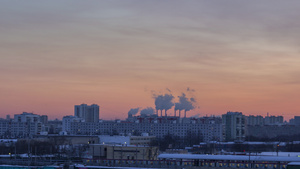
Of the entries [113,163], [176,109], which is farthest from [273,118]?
[113,163]

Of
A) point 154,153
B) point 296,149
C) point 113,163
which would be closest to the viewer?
point 113,163

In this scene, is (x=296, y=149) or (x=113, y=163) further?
(x=296, y=149)

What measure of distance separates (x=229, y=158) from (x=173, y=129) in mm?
44586

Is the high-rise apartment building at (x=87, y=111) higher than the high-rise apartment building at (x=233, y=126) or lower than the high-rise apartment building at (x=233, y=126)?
higher

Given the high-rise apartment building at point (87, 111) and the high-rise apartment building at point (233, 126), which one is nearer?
the high-rise apartment building at point (233, 126)

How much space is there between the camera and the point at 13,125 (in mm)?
77375

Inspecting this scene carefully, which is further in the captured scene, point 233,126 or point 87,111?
point 87,111

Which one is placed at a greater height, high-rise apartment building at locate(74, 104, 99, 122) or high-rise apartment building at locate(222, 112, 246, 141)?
high-rise apartment building at locate(74, 104, 99, 122)

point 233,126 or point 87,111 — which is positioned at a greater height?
point 87,111

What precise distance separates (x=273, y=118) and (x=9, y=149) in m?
87.8

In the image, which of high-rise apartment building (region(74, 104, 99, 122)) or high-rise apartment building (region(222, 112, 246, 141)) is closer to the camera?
high-rise apartment building (region(222, 112, 246, 141))

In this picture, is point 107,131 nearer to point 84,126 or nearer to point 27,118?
point 84,126

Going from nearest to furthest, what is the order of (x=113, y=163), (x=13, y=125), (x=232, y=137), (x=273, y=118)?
(x=113, y=163) < (x=232, y=137) < (x=13, y=125) < (x=273, y=118)

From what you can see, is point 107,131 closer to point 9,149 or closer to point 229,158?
point 9,149
